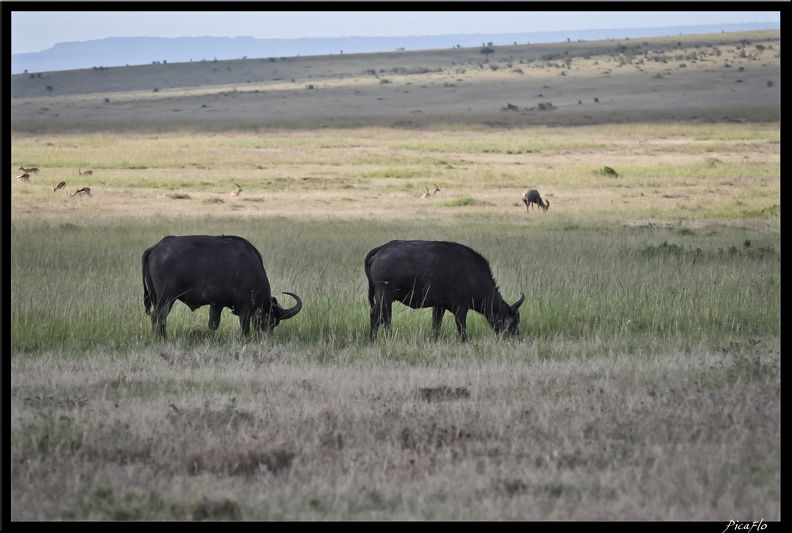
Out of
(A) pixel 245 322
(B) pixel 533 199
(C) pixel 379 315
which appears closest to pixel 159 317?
(A) pixel 245 322

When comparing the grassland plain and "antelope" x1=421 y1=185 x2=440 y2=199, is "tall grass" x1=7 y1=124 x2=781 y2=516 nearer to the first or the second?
the grassland plain

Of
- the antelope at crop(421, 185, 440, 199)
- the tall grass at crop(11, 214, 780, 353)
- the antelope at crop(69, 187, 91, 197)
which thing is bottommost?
the antelope at crop(421, 185, 440, 199)

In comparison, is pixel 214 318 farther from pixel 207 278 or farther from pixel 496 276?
pixel 496 276

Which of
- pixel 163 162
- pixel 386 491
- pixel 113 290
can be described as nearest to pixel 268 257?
pixel 113 290

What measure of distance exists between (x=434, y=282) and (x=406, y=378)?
200 cm

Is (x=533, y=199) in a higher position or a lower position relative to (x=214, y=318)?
lower

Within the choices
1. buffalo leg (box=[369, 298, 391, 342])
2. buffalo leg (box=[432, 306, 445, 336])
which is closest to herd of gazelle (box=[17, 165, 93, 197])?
buffalo leg (box=[432, 306, 445, 336])

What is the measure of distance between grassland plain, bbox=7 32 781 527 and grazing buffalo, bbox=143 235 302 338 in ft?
1.08

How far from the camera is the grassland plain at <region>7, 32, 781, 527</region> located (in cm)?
567

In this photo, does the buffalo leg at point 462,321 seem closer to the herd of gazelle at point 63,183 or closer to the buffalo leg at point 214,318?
the buffalo leg at point 214,318

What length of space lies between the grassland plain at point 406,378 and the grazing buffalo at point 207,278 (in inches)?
12.9

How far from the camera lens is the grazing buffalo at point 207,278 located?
10195mm

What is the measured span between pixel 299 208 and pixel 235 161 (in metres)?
13.7

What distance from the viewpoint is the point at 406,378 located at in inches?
335
